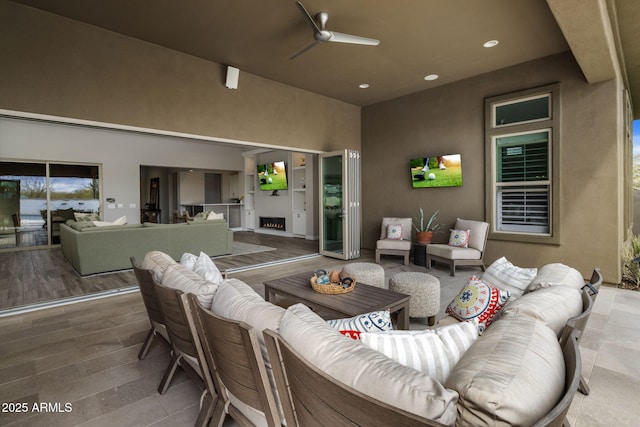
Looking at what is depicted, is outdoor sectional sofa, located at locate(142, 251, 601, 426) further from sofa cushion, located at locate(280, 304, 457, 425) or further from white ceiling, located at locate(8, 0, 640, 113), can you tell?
white ceiling, located at locate(8, 0, 640, 113)

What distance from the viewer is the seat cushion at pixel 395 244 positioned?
572 centimetres

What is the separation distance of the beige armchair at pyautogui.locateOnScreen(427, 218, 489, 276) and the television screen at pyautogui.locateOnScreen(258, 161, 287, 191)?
5.67 metres

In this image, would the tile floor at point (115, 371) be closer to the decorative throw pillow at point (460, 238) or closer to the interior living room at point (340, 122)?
the interior living room at point (340, 122)

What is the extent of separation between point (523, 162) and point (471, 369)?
5237mm

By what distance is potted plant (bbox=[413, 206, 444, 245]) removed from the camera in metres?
5.64

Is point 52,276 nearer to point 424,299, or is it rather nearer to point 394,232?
point 424,299

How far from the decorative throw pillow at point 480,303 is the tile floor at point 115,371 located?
26.9 inches

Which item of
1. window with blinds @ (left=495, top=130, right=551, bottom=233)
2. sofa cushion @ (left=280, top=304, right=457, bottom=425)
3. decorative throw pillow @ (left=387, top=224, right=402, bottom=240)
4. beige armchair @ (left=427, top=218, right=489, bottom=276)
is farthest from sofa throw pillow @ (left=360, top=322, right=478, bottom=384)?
decorative throw pillow @ (left=387, top=224, right=402, bottom=240)

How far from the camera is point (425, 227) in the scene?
6.18 metres

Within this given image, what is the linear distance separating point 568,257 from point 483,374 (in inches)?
197

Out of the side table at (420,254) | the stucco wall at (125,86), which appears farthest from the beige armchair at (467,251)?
the stucco wall at (125,86)

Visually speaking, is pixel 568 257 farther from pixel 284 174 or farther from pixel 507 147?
pixel 284 174

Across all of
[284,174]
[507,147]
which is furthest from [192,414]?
[284,174]

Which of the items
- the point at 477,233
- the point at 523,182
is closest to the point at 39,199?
the point at 477,233
